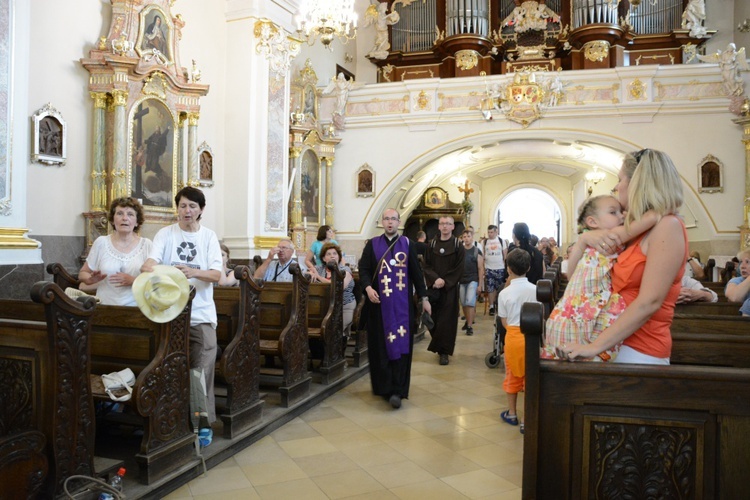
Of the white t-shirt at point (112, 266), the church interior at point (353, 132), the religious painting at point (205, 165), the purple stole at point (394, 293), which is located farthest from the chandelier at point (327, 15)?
the white t-shirt at point (112, 266)

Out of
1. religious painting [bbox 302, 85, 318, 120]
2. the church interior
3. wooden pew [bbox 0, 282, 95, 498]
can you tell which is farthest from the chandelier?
wooden pew [bbox 0, 282, 95, 498]

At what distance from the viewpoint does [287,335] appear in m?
Result: 4.73

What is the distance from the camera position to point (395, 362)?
16.4 feet

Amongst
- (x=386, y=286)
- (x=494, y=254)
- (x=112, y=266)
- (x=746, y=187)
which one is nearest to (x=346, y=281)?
(x=386, y=286)

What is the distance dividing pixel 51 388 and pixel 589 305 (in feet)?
7.26

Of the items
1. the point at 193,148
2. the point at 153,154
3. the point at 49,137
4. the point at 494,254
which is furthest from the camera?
the point at 494,254

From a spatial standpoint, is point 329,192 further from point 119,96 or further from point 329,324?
point 329,324

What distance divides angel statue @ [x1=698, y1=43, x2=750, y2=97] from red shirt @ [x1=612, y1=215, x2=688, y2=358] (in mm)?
10954

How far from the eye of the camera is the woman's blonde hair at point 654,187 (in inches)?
77.4

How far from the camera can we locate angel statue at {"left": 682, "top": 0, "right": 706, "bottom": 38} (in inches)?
516

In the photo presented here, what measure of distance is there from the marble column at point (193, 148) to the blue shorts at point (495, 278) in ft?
16.3

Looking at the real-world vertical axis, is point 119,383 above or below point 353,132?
below

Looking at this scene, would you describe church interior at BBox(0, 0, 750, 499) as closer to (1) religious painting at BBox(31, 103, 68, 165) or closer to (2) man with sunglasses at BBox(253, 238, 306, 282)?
(1) religious painting at BBox(31, 103, 68, 165)

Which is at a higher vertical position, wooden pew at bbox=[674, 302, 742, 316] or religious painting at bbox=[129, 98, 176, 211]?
religious painting at bbox=[129, 98, 176, 211]
